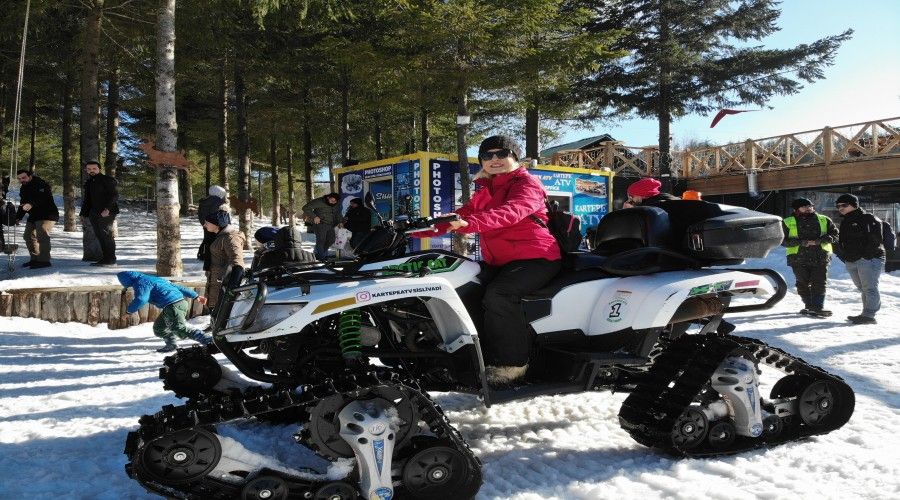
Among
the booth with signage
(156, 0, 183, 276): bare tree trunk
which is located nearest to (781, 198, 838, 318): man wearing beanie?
the booth with signage

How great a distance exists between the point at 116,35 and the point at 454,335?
1416 centimetres

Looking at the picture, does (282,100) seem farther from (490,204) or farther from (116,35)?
(490,204)

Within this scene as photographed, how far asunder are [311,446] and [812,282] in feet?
29.3

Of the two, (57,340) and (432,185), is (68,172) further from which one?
(57,340)

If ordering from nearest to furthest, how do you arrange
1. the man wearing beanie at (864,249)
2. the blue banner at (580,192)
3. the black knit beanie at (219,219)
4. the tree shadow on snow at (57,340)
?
the tree shadow on snow at (57,340) → the black knit beanie at (219,219) → the man wearing beanie at (864,249) → the blue banner at (580,192)

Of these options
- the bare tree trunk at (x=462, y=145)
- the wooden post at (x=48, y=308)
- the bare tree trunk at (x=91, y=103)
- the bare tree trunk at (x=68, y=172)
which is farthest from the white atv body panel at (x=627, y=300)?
the bare tree trunk at (x=68, y=172)

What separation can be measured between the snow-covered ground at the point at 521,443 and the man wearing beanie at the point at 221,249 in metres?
1.03

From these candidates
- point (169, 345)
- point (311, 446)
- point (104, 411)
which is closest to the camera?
point (311, 446)

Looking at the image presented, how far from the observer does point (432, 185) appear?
1462 cm

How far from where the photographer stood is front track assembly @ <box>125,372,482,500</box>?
2.54 metres

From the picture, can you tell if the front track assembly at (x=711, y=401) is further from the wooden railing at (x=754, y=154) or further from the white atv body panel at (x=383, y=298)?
the wooden railing at (x=754, y=154)

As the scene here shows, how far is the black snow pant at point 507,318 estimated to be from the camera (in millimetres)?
3301

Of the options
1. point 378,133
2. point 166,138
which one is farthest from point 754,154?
point 166,138

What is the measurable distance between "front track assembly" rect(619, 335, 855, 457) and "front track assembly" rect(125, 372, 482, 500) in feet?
3.82
